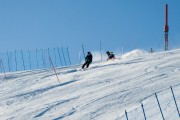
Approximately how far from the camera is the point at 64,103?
20.0m

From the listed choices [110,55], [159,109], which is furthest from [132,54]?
[159,109]

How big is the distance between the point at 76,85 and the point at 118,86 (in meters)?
2.82

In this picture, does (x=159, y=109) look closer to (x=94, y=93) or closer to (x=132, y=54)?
(x=94, y=93)

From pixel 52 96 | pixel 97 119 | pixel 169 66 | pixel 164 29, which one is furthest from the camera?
pixel 164 29

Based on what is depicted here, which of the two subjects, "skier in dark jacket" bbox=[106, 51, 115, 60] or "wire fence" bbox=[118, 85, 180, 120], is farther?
"skier in dark jacket" bbox=[106, 51, 115, 60]

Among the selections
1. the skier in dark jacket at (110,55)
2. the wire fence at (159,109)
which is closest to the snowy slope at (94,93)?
the wire fence at (159,109)

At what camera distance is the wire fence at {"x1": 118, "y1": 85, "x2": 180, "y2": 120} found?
52.7ft

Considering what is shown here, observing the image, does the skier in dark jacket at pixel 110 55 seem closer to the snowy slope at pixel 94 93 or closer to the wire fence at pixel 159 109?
the snowy slope at pixel 94 93

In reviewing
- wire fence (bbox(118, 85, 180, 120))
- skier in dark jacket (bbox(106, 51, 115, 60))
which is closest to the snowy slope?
wire fence (bbox(118, 85, 180, 120))

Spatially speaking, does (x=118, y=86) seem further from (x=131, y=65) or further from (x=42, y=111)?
(x=131, y=65)

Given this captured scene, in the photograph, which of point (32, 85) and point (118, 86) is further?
point (32, 85)

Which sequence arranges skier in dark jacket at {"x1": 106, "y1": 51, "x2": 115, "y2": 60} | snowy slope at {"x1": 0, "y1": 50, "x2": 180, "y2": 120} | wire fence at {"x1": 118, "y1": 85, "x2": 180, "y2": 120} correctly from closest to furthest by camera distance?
wire fence at {"x1": 118, "y1": 85, "x2": 180, "y2": 120} < snowy slope at {"x1": 0, "y1": 50, "x2": 180, "y2": 120} < skier in dark jacket at {"x1": 106, "y1": 51, "x2": 115, "y2": 60}

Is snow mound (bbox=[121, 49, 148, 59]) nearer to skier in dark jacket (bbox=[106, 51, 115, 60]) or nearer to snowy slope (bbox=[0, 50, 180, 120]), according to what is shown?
skier in dark jacket (bbox=[106, 51, 115, 60])

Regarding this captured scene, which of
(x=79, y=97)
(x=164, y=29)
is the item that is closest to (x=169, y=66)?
(x=79, y=97)
